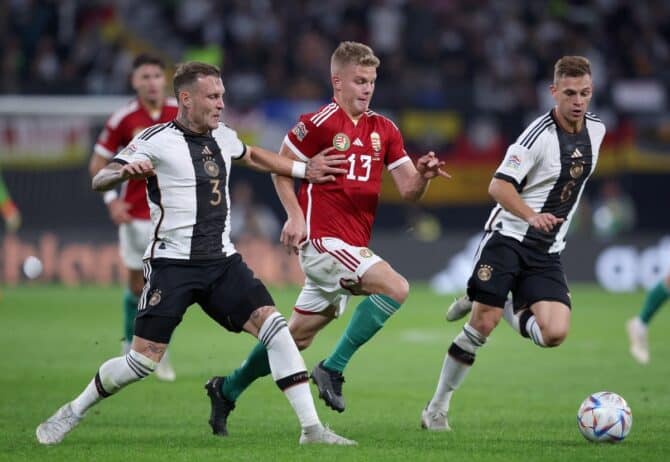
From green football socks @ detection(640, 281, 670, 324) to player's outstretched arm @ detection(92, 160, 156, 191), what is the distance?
6912mm

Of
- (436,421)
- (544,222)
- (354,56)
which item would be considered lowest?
(436,421)

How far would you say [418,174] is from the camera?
823cm

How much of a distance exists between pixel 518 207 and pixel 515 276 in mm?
568

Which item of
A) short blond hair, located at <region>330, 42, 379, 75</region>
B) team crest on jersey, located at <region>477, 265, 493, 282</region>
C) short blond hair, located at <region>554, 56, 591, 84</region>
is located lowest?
team crest on jersey, located at <region>477, 265, 493, 282</region>

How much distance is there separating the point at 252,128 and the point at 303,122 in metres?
13.4

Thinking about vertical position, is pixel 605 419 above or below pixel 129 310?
above

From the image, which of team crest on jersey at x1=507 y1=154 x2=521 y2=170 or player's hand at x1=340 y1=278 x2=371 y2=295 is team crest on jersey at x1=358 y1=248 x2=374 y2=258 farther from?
team crest on jersey at x1=507 y1=154 x2=521 y2=170

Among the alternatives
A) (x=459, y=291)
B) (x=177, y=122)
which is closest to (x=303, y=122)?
(x=177, y=122)

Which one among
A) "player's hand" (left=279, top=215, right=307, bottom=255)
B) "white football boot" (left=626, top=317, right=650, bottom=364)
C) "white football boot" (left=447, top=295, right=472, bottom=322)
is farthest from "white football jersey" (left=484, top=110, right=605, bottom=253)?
"white football boot" (left=626, top=317, right=650, bottom=364)

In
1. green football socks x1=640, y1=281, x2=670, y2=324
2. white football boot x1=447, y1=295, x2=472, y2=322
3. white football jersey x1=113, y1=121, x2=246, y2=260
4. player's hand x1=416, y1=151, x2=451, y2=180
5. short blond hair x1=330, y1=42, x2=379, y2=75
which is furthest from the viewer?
green football socks x1=640, y1=281, x2=670, y2=324

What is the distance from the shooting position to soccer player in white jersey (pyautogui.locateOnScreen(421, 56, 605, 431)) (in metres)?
8.38

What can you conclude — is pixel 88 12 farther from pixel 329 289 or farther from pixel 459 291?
pixel 329 289

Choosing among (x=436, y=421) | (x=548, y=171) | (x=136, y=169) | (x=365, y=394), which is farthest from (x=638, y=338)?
(x=136, y=169)

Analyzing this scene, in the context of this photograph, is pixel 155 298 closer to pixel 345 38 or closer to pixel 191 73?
pixel 191 73
